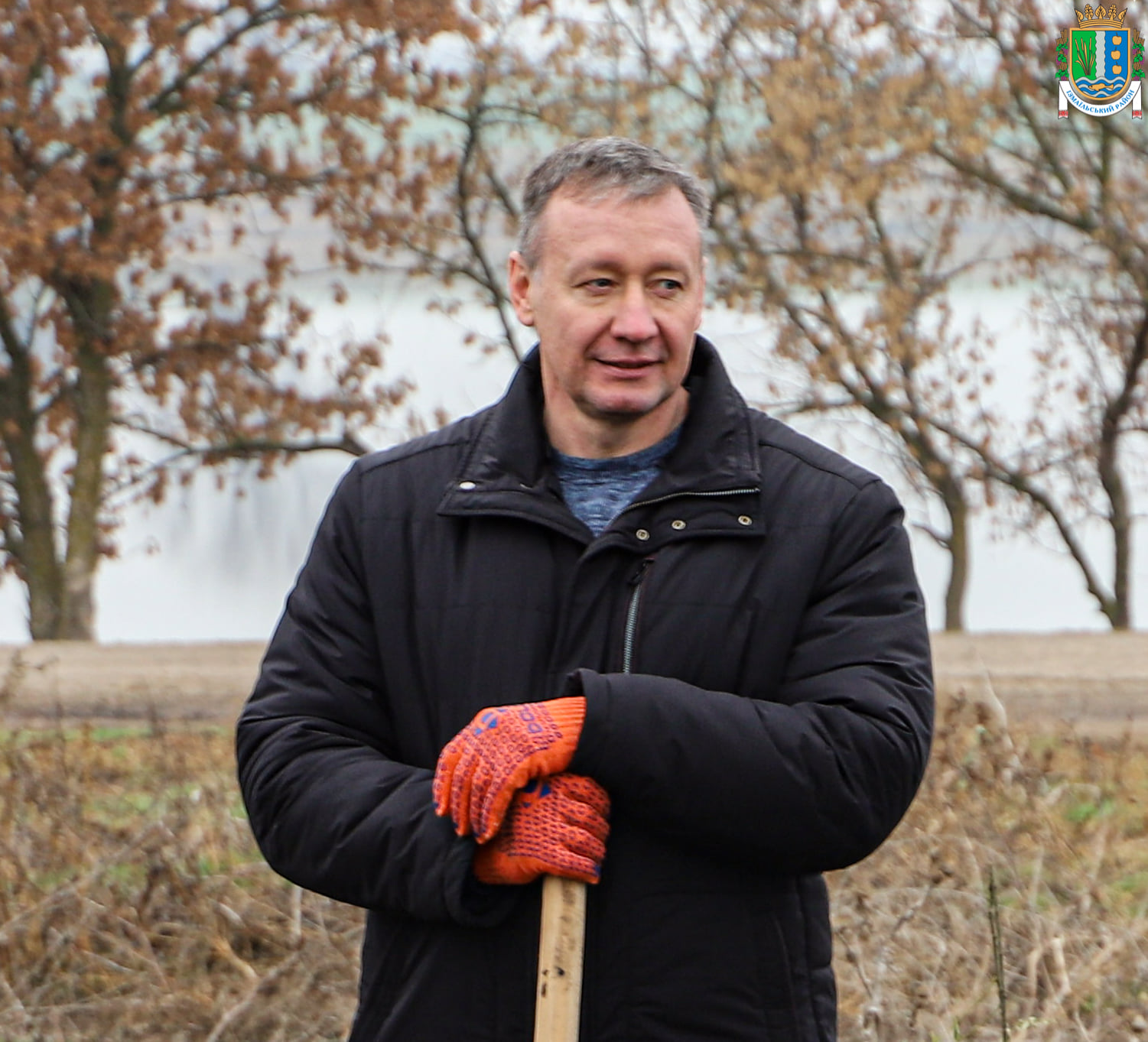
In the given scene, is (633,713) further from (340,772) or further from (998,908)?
(998,908)

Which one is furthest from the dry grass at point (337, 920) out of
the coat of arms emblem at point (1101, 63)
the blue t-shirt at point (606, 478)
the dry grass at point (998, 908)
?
the coat of arms emblem at point (1101, 63)

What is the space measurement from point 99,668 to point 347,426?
15.4 feet

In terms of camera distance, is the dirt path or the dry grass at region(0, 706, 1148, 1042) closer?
the dry grass at region(0, 706, 1148, 1042)

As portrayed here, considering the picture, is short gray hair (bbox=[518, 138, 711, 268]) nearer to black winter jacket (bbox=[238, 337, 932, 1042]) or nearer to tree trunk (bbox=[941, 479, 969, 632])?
black winter jacket (bbox=[238, 337, 932, 1042])

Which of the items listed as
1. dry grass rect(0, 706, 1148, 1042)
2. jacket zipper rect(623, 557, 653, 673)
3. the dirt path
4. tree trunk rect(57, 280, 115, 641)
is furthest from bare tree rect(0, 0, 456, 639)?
jacket zipper rect(623, 557, 653, 673)

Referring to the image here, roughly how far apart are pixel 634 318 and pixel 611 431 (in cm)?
18

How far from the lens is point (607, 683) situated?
7.26 feet

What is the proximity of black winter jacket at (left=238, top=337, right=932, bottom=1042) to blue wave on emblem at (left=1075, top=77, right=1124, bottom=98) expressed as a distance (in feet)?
31.8

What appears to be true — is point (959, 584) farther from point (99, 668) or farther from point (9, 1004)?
point (9, 1004)

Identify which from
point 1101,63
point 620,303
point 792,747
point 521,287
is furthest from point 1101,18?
point 792,747

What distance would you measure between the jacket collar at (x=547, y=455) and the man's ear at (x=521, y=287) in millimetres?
112

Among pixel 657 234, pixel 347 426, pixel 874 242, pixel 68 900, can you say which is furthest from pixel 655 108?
pixel 657 234

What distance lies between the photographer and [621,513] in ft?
7.82

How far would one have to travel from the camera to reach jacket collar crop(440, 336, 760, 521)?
7.88ft
